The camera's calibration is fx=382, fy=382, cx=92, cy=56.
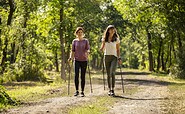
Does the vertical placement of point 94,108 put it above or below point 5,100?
below

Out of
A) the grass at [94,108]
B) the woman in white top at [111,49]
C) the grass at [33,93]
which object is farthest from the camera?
the woman in white top at [111,49]

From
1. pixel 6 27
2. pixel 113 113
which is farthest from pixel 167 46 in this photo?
pixel 113 113

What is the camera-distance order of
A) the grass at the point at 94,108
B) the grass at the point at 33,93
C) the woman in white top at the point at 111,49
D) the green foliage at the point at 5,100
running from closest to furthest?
the grass at the point at 94,108
the green foliage at the point at 5,100
the grass at the point at 33,93
the woman in white top at the point at 111,49

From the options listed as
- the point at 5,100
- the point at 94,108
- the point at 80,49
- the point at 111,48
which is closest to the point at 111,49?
the point at 111,48

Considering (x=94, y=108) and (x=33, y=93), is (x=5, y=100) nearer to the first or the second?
(x=94, y=108)

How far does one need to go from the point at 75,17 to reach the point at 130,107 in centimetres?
2174

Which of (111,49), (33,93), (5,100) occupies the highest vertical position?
(111,49)

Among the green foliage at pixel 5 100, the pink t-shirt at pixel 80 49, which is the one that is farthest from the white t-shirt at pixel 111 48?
the green foliage at pixel 5 100

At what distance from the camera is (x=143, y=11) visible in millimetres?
31500

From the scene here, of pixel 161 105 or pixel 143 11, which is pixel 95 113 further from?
pixel 143 11

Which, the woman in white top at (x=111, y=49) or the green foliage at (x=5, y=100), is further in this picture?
the woman in white top at (x=111, y=49)

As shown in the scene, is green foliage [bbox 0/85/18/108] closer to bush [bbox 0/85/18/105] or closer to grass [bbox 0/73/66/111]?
bush [bbox 0/85/18/105]

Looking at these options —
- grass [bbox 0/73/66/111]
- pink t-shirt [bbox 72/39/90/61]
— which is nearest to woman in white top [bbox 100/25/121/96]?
pink t-shirt [bbox 72/39/90/61]

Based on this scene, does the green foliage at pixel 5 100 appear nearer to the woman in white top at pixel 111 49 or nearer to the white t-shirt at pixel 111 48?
the woman in white top at pixel 111 49
